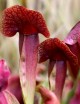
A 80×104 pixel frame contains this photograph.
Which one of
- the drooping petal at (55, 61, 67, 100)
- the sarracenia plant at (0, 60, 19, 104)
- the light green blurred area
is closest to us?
the sarracenia plant at (0, 60, 19, 104)

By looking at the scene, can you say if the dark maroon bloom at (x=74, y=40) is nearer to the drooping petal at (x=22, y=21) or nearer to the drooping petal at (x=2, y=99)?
the drooping petal at (x=22, y=21)

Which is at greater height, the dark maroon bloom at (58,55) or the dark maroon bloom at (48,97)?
the dark maroon bloom at (58,55)

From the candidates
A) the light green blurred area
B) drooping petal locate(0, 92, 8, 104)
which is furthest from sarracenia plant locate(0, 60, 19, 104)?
the light green blurred area

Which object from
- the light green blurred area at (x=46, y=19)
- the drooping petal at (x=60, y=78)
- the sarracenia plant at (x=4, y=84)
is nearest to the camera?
the sarracenia plant at (x=4, y=84)

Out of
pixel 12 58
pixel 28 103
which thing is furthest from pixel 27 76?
pixel 12 58

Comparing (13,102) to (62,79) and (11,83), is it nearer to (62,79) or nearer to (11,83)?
(62,79)

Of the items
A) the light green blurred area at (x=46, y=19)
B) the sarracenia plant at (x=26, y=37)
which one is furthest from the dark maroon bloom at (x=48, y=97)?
the light green blurred area at (x=46, y=19)

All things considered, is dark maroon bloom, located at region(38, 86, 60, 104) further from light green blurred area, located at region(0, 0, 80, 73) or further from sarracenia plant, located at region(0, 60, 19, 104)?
light green blurred area, located at region(0, 0, 80, 73)

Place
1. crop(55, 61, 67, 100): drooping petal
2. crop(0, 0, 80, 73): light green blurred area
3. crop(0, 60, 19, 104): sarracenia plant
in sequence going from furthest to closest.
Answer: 1. crop(0, 0, 80, 73): light green blurred area
2. crop(55, 61, 67, 100): drooping petal
3. crop(0, 60, 19, 104): sarracenia plant
